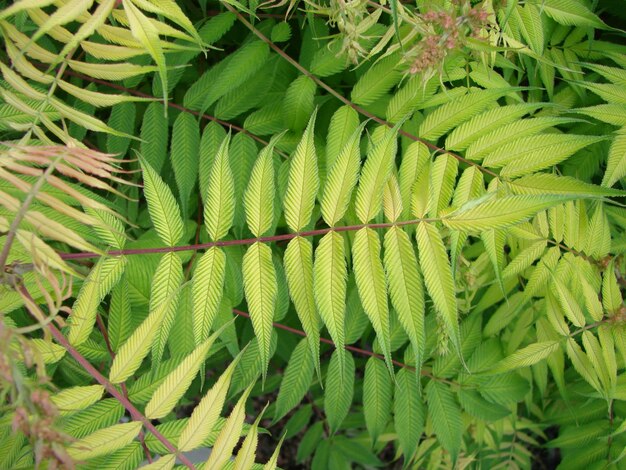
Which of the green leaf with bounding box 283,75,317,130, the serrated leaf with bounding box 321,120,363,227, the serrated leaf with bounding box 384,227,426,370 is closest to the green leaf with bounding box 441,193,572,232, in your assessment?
the serrated leaf with bounding box 384,227,426,370

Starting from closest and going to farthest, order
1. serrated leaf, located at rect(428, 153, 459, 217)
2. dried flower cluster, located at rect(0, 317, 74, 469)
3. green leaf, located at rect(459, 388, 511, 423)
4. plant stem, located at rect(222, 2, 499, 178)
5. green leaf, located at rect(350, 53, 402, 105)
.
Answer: dried flower cluster, located at rect(0, 317, 74, 469) → serrated leaf, located at rect(428, 153, 459, 217) → plant stem, located at rect(222, 2, 499, 178) → green leaf, located at rect(350, 53, 402, 105) → green leaf, located at rect(459, 388, 511, 423)

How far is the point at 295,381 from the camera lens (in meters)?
1.87

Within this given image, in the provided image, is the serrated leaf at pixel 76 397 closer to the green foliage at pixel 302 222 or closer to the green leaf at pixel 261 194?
the green foliage at pixel 302 222

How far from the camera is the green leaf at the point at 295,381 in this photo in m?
1.86

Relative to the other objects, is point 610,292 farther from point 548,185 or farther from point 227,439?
point 227,439

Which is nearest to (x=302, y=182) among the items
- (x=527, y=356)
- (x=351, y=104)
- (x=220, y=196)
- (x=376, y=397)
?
(x=220, y=196)

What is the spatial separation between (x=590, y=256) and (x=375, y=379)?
33.0 inches

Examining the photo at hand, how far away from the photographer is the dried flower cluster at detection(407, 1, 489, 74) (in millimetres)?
1325

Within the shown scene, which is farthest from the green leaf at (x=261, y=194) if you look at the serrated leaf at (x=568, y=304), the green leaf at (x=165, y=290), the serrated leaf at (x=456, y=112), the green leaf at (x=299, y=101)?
the serrated leaf at (x=568, y=304)

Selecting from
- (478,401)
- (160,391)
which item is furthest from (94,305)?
(478,401)

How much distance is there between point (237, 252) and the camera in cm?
183

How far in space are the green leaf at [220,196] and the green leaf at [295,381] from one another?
590mm

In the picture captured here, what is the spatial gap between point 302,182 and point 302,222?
0.33ft

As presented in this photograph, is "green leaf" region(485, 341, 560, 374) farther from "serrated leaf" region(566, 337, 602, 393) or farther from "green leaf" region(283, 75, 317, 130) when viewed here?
"green leaf" region(283, 75, 317, 130)
